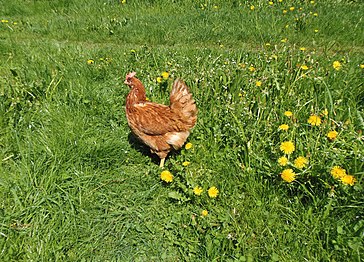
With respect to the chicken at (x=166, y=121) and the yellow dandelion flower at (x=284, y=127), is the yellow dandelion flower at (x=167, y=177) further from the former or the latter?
the yellow dandelion flower at (x=284, y=127)

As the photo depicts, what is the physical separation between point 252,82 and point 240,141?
0.96 metres

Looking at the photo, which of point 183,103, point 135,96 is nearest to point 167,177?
point 183,103

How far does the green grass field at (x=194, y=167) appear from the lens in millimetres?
1965

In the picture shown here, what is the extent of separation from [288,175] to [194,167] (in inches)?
33.9

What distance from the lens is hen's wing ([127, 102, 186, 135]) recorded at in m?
2.60

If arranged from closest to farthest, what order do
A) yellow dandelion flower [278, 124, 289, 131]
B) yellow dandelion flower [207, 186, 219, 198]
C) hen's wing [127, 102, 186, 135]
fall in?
yellow dandelion flower [207, 186, 219, 198] < yellow dandelion flower [278, 124, 289, 131] < hen's wing [127, 102, 186, 135]

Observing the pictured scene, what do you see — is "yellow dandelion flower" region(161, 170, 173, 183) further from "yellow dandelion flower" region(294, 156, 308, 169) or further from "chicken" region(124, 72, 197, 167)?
"yellow dandelion flower" region(294, 156, 308, 169)

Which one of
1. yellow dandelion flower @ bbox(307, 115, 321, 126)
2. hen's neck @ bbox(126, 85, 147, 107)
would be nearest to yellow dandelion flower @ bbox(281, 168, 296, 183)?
yellow dandelion flower @ bbox(307, 115, 321, 126)

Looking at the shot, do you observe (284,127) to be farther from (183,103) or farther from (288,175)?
(183,103)

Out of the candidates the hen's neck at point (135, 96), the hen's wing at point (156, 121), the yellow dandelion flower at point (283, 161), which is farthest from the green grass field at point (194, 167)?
the hen's neck at point (135, 96)

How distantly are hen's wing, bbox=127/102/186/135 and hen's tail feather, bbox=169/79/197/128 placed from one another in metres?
0.06

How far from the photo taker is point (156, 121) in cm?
260

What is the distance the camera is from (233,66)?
3805 mm

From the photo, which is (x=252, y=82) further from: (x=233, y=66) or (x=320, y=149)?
(x=320, y=149)
